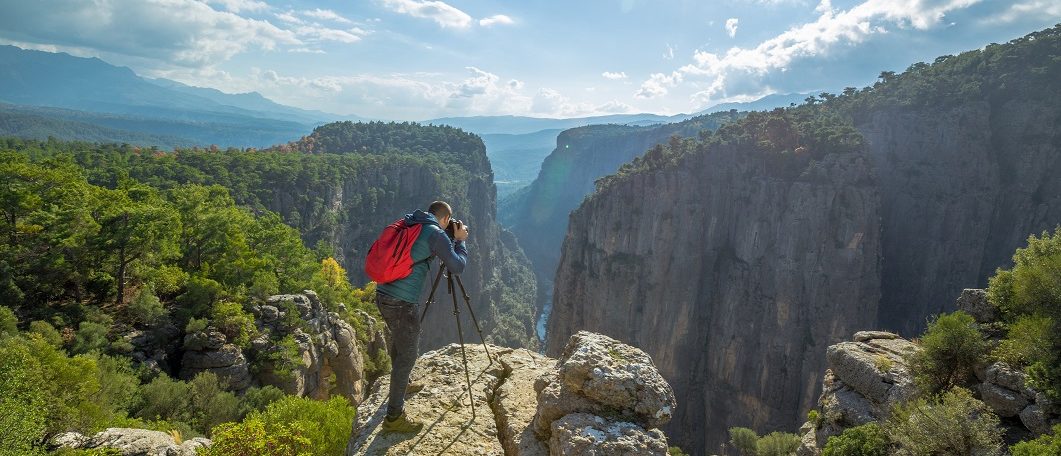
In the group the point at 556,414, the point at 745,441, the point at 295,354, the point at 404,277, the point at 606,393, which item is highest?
the point at 404,277

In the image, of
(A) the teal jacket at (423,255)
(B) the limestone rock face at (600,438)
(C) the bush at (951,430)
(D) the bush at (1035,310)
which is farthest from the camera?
(D) the bush at (1035,310)

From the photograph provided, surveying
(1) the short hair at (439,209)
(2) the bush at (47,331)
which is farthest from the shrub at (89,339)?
(1) the short hair at (439,209)

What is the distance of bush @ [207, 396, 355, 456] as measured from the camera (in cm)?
622

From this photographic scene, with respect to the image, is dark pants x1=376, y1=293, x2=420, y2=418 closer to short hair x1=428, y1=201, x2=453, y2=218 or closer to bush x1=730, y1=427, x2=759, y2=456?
short hair x1=428, y1=201, x2=453, y2=218

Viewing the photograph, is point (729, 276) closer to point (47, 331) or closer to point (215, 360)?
point (215, 360)

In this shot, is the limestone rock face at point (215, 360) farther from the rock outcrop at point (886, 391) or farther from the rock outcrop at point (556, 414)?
the rock outcrop at point (886, 391)

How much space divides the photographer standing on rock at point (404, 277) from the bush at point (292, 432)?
4.30ft

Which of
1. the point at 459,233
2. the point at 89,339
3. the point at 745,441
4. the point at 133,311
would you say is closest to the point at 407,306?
the point at 459,233

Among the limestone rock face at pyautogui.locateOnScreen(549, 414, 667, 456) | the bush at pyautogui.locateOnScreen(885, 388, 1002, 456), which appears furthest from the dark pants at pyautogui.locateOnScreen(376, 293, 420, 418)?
the bush at pyautogui.locateOnScreen(885, 388, 1002, 456)

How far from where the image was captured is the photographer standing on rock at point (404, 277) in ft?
20.4

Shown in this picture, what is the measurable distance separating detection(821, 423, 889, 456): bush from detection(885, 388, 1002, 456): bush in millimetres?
458

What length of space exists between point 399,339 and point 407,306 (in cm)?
46

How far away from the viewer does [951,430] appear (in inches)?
374

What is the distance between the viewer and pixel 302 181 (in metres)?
72.9
